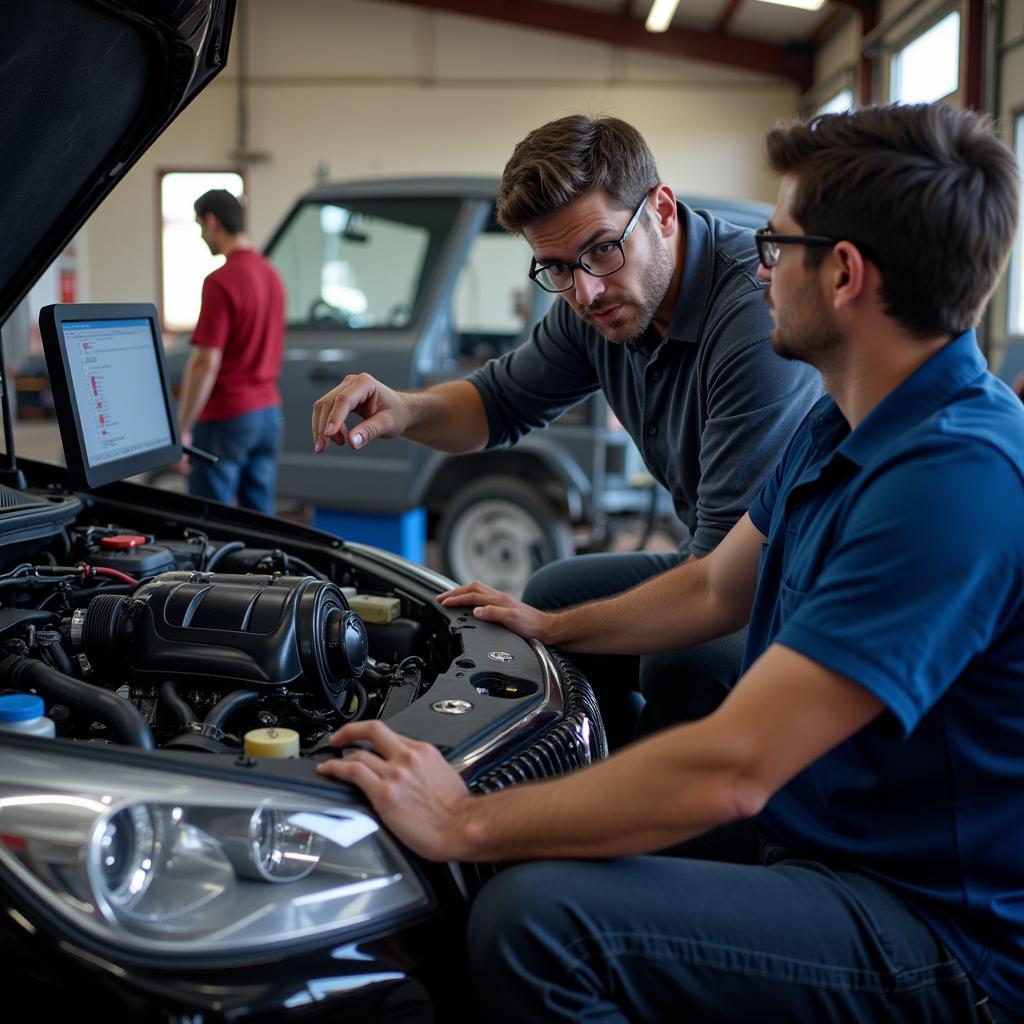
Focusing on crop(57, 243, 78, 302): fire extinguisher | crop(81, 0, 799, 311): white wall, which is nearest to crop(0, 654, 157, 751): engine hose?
crop(81, 0, 799, 311): white wall

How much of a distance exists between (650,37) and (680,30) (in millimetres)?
327

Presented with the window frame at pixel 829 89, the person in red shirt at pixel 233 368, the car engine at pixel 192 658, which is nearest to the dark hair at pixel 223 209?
the person in red shirt at pixel 233 368

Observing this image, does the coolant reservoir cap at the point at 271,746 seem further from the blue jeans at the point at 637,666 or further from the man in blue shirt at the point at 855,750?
the blue jeans at the point at 637,666

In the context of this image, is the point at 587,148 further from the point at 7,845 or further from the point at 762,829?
the point at 7,845

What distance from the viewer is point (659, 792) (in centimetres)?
123

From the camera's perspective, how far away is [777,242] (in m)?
1.42

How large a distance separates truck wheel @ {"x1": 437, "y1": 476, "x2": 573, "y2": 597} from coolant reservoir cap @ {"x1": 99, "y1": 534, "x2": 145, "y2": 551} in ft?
10.3

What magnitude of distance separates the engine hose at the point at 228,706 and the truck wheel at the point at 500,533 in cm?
354

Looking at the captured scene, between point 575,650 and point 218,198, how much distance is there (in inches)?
138

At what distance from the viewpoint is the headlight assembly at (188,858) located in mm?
1165

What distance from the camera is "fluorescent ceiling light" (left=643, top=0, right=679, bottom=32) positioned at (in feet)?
35.8

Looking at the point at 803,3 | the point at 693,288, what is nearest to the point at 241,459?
the point at 693,288

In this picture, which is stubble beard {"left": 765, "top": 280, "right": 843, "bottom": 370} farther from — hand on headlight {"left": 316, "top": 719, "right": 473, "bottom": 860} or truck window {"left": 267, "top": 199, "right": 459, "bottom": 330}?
truck window {"left": 267, "top": 199, "right": 459, "bottom": 330}

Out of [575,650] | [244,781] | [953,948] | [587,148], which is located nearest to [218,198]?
[587,148]
